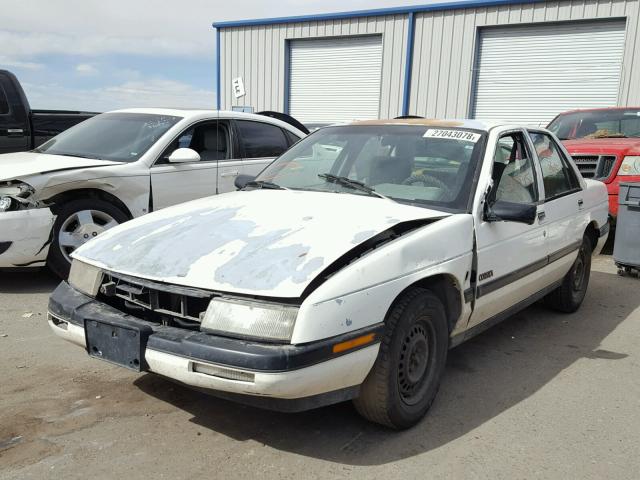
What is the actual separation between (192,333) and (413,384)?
1.18 metres

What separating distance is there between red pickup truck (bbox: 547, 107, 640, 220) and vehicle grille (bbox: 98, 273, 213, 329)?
6.36 meters

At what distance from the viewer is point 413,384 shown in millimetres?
3125

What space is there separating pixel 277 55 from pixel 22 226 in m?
15.8

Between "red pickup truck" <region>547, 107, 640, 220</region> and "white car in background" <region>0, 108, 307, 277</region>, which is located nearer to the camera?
"white car in background" <region>0, 108, 307, 277</region>

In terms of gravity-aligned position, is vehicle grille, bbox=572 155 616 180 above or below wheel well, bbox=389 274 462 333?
above

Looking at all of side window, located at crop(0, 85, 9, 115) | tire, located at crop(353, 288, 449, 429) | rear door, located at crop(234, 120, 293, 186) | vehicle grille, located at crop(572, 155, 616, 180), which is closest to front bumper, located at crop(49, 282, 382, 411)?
tire, located at crop(353, 288, 449, 429)

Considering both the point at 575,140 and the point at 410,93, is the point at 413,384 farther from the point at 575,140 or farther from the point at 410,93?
the point at 410,93

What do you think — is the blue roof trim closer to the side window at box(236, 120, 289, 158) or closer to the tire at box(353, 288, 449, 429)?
the side window at box(236, 120, 289, 158)

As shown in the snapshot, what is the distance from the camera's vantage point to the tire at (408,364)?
285 cm

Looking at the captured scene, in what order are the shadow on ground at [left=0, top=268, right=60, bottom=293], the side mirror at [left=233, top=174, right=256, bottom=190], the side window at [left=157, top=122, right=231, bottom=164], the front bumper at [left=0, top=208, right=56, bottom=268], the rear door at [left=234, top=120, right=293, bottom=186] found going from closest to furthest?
the side mirror at [left=233, top=174, right=256, bottom=190] < the front bumper at [left=0, top=208, right=56, bottom=268] < the shadow on ground at [left=0, top=268, right=60, bottom=293] < the side window at [left=157, top=122, right=231, bottom=164] < the rear door at [left=234, top=120, right=293, bottom=186]

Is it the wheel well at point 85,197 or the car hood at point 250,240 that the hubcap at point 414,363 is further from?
the wheel well at point 85,197

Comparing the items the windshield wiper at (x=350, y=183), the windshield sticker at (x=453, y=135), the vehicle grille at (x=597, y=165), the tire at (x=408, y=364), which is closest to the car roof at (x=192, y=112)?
the windshield wiper at (x=350, y=183)

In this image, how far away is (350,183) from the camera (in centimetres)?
377

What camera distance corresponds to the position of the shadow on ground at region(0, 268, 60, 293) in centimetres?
555
